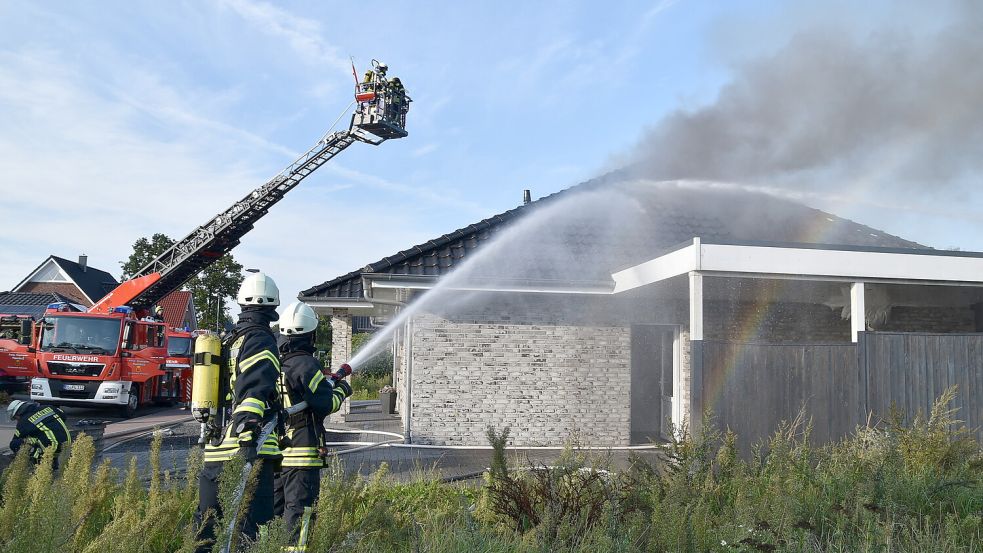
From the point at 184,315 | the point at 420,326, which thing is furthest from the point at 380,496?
the point at 184,315

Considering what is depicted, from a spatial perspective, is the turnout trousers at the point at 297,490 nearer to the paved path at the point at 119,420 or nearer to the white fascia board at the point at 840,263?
Result: the white fascia board at the point at 840,263

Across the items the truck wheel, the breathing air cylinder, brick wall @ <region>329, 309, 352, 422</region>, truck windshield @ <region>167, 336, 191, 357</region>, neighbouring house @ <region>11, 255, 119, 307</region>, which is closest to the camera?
the breathing air cylinder

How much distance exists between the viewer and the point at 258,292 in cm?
512

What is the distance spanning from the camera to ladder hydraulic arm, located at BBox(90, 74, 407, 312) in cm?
1834

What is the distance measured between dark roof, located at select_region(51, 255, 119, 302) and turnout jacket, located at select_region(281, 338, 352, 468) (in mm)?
46636

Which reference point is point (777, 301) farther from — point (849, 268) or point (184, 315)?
point (184, 315)

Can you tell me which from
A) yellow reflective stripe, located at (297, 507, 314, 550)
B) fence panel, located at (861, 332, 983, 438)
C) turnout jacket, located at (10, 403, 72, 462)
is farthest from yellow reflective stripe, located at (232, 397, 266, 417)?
fence panel, located at (861, 332, 983, 438)

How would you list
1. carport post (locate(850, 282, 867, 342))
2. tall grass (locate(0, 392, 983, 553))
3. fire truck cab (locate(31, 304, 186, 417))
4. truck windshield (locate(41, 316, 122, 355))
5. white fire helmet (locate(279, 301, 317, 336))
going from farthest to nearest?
1. truck windshield (locate(41, 316, 122, 355))
2. fire truck cab (locate(31, 304, 186, 417))
3. carport post (locate(850, 282, 867, 342))
4. white fire helmet (locate(279, 301, 317, 336))
5. tall grass (locate(0, 392, 983, 553))

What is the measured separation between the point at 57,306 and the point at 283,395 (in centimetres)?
1515

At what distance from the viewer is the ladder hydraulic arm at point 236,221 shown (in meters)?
18.3

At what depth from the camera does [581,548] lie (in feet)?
15.0

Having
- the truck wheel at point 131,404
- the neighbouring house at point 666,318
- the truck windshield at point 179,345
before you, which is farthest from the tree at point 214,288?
the neighbouring house at point 666,318

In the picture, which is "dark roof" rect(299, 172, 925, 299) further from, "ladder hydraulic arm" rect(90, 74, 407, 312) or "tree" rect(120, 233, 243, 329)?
"tree" rect(120, 233, 243, 329)

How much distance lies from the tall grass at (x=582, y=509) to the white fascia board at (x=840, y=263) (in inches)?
109
